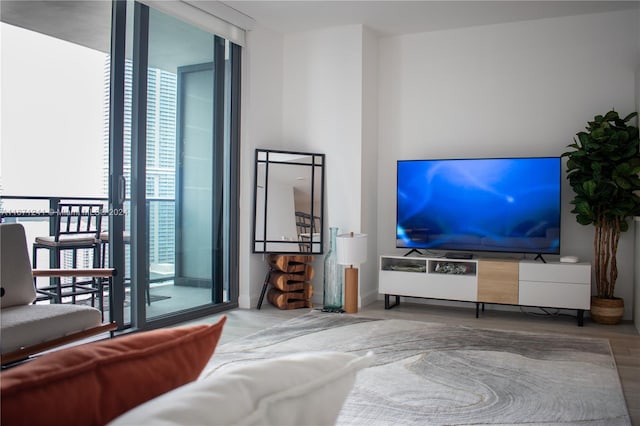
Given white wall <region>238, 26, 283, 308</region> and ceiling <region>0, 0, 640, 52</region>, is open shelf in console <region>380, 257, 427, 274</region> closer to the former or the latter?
white wall <region>238, 26, 283, 308</region>

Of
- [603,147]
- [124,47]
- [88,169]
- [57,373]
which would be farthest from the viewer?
[88,169]

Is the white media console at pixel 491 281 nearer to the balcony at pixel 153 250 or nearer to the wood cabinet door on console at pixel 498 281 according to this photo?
the wood cabinet door on console at pixel 498 281

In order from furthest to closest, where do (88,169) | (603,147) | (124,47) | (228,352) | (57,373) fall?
1. (88,169)
2. (603,147)
3. (124,47)
4. (228,352)
5. (57,373)

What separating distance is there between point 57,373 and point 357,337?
3.40m

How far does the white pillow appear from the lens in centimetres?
54

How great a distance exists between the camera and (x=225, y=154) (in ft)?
16.1

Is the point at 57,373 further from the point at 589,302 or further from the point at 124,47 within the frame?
the point at 589,302

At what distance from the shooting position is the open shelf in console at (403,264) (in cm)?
483

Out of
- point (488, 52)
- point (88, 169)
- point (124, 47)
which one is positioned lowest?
point (88, 169)

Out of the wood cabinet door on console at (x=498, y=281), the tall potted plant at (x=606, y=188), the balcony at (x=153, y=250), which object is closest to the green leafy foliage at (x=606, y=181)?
the tall potted plant at (x=606, y=188)

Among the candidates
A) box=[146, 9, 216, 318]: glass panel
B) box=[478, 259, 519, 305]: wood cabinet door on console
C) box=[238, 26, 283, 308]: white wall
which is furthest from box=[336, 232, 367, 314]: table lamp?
box=[146, 9, 216, 318]: glass panel

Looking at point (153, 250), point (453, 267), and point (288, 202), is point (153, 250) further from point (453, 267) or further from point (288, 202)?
point (453, 267)

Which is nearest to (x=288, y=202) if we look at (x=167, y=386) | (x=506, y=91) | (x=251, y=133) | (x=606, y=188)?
(x=251, y=133)

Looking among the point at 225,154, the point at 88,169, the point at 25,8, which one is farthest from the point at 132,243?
the point at 25,8
